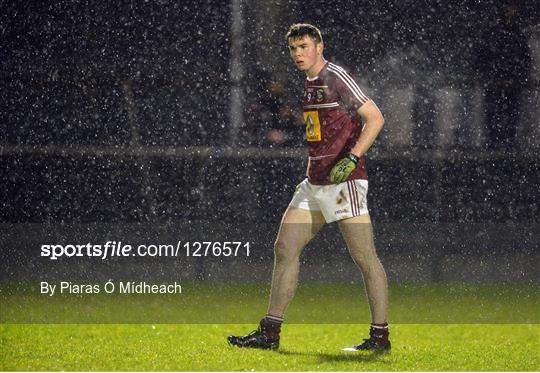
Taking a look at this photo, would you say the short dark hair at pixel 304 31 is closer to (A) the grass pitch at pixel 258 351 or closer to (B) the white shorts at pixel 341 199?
(B) the white shorts at pixel 341 199

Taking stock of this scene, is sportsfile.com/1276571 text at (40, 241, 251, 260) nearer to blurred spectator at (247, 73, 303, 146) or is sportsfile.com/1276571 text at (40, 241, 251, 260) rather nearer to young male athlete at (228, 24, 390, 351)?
young male athlete at (228, 24, 390, 351)

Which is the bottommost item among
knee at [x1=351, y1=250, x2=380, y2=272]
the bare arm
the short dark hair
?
knee at [x1=351, y1=250, x2=380, y2=272]

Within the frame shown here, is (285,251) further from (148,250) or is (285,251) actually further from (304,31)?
(304,31)

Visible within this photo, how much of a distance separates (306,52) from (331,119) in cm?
37

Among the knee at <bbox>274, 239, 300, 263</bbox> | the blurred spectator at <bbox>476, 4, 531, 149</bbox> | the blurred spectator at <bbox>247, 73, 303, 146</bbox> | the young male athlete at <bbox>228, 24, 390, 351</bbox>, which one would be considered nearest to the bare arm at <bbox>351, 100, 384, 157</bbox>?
the young male athlete at <bbox>228, 24, 390, 351</bbox>

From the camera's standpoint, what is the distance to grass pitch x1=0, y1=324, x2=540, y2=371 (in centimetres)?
562

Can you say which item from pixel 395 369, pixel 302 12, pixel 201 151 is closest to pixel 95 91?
pixel 201 151

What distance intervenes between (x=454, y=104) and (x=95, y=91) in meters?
3.39

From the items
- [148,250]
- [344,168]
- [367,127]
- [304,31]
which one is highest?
[304,31]

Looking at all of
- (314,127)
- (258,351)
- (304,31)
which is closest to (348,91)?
(314,127)

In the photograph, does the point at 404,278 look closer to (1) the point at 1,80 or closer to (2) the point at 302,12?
(2) the point at 302,12

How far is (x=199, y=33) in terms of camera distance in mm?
10383

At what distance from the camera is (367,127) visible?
556 centimetres

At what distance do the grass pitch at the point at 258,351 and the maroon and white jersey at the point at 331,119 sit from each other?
1.00 m
